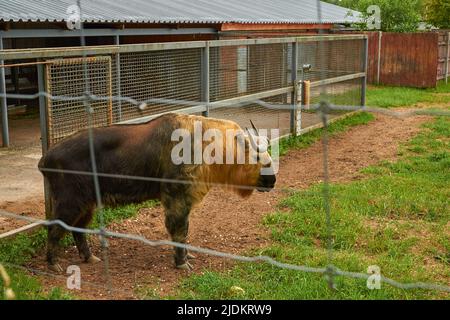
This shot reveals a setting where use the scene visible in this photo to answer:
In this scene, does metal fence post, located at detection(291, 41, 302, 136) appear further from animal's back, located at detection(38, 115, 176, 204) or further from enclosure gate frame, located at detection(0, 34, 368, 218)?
animal's back, located at detection(38, 115, 176, 204)

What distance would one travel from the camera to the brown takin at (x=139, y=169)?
4.95 meters

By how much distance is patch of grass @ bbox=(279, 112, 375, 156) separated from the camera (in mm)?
10134

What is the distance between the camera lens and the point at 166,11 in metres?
14.8

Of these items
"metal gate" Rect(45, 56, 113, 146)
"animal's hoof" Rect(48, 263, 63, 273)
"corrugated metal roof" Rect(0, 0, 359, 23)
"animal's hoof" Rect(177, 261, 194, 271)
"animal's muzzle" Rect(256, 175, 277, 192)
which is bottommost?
"animal's hoof" Rect(177, 261, 194, 271)

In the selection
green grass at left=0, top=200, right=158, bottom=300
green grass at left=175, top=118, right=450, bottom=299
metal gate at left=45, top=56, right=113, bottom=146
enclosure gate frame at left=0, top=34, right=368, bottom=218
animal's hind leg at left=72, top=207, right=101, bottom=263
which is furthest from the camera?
metal gate at left=45, top=56, right=113, bottom=146

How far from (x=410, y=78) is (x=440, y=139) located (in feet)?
30.5

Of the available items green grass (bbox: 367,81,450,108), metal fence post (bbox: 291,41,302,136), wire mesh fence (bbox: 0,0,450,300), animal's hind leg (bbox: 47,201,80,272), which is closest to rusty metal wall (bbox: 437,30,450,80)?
green grass (bbox: 367,81,450,108)

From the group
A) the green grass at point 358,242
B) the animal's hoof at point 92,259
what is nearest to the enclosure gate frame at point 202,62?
the animal's hoof at point 92,259

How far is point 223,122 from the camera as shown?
17.4 feet

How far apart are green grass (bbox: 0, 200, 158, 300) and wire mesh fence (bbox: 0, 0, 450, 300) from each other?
459 mm

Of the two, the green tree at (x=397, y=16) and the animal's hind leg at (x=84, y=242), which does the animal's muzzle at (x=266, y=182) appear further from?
the green tree at (x=397, y=16)

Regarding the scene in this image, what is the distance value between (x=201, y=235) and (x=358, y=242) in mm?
1516
